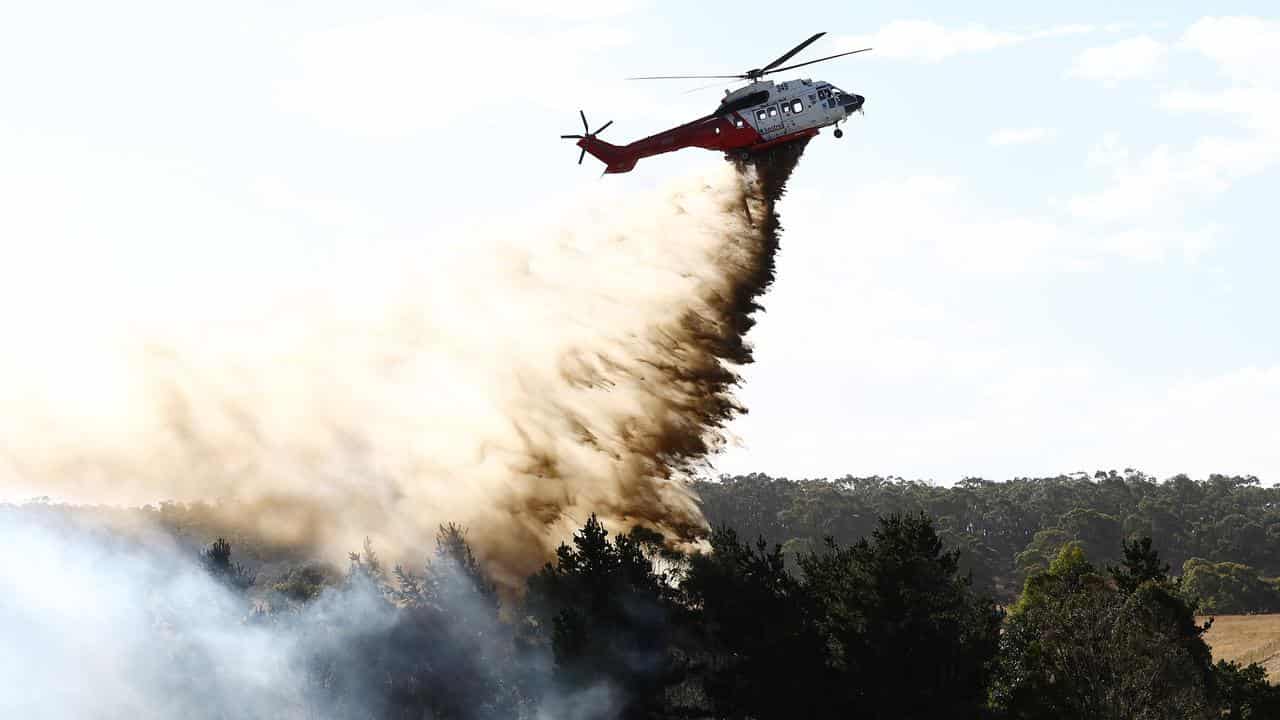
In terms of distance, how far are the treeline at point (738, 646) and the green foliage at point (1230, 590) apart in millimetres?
78668

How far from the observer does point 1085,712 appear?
52.9 metres

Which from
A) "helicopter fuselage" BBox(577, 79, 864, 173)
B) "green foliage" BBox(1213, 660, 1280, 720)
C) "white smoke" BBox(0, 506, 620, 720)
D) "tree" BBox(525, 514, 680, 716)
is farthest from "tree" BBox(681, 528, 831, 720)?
"green foliage" BBox(1213, 660, 1280, 720)

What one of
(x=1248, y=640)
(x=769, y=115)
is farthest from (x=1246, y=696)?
(x=1248, y=640)

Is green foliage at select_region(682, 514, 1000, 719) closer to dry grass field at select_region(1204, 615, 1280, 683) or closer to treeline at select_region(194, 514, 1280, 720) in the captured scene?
A: treeline at select_region(194, 514, 1280, 720)

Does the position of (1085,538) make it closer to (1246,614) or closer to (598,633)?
(1246,614)

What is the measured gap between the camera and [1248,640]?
343 feet

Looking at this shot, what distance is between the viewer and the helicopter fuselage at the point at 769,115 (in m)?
54.7

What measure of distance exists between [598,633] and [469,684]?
837 cm

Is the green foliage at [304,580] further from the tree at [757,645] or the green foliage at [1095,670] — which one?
the green foliage at [1095,670]

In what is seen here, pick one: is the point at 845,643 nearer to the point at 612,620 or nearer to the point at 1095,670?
the point at 612,620

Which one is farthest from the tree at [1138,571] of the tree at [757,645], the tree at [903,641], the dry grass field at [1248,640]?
the tree at [757,645]

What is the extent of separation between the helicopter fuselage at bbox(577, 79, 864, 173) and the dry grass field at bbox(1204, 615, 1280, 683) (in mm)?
52766

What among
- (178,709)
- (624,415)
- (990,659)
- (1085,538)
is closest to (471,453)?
(624,415)

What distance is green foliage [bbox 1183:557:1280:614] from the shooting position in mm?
133625
